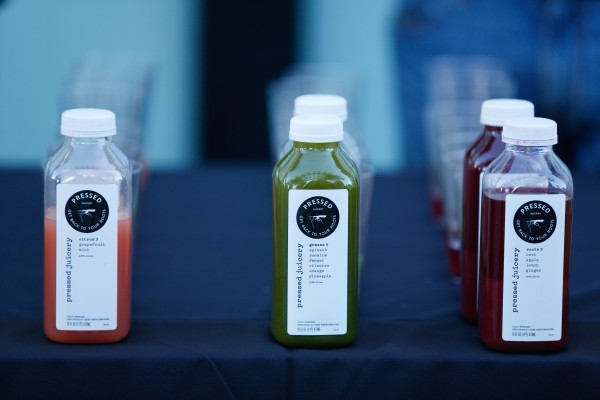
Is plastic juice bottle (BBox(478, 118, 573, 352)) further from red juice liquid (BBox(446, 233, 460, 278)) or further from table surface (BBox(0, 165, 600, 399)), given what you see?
red juice liquid (BBox(446, 233, 460, 278))

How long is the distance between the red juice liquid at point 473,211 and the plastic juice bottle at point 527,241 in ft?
0.27

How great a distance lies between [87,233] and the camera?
1022 millimetres

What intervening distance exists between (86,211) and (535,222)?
→ 0.43 metres

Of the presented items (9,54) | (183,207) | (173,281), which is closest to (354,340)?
(173,281)

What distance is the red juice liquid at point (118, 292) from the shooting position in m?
1.04

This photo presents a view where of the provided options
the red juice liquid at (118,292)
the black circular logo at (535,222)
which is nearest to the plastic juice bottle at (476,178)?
the black circular logo at (535,222)

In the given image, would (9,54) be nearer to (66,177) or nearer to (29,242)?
(29,242)

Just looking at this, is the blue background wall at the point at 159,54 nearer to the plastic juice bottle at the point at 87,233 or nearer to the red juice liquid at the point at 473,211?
the red juice liquid at the point at 473,211

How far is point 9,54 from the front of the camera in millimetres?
3473

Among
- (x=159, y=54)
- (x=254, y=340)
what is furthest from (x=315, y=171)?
(x=159, y=54)

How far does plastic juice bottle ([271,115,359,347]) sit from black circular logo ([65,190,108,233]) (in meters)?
0.17

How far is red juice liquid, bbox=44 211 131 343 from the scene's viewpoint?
1.04m

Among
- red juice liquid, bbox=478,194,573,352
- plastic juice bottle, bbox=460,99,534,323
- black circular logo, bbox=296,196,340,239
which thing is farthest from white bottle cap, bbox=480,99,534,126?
black circular logo, bbox=296,196,340,239

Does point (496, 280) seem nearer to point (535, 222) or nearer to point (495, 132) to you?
point (535, 222)
